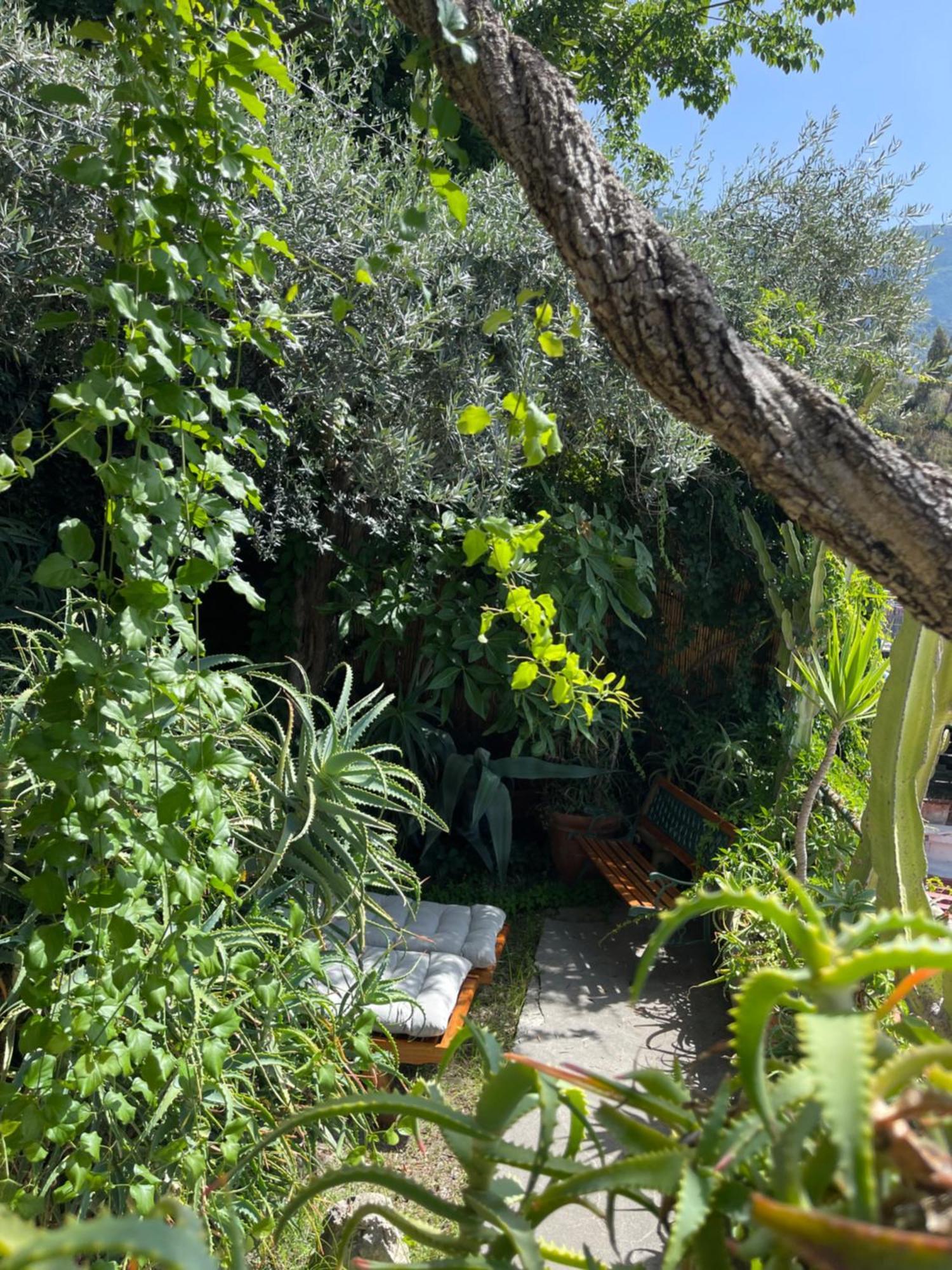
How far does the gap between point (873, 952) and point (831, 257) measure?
5754 millimetres

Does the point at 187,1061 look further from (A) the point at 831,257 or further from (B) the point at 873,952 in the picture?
(A) the point at 831,257

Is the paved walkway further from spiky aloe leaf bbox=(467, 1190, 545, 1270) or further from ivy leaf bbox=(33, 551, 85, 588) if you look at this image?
spiky aloe leaf bbox=(467, 1190, 545, 1270)

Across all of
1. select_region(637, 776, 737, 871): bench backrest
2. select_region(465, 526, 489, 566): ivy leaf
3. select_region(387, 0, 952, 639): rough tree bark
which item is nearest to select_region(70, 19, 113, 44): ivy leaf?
select_region(387, 0, 952, 639): rough tree bark

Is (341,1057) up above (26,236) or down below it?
below

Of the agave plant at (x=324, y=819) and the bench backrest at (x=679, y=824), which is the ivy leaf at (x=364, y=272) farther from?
the bench backrest at (x=679, y=824)

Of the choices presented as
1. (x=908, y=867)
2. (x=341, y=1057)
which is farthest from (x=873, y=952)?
(x=908, y=867)

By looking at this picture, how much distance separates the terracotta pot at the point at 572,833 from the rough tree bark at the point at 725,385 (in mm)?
4383

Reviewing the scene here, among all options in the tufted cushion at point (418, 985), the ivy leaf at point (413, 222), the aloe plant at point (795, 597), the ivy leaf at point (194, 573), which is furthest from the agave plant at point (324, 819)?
the aloe plant at point (795, 597)

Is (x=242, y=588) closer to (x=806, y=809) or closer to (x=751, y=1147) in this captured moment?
(x=751, y=1147)

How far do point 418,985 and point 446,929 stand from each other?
0.54 m

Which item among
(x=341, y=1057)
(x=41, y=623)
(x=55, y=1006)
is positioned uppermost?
(x=41, y=623)

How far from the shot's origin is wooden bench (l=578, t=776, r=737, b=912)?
176 inches

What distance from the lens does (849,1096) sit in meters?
0.35

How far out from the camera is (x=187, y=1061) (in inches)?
70.4
